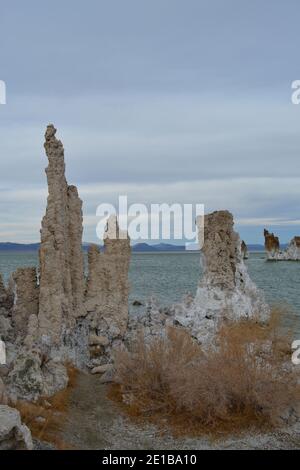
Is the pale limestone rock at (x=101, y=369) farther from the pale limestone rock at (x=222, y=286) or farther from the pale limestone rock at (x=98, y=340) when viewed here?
the pale limestone rock at (x=222, y=286)

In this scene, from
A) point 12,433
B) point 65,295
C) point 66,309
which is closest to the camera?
point 12,433

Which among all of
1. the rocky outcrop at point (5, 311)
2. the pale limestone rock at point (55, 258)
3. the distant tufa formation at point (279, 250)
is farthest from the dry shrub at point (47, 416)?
the distant tufa formation at point (279, 250)

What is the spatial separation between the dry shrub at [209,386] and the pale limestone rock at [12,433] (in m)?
3.77

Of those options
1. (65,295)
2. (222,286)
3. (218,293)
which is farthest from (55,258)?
(222,286)

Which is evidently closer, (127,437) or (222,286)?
(127,437)

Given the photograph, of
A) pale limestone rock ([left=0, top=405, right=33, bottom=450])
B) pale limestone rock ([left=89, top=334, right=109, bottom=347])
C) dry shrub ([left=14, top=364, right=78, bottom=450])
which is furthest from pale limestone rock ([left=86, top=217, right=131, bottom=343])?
pale limestone rock ([left=0, top=405, right=33, bottom=450])

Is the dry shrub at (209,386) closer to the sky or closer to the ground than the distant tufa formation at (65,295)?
closer to the ground

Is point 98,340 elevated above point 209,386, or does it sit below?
above

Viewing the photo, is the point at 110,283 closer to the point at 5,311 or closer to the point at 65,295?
the point at 65,295

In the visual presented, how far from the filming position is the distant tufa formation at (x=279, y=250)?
373ft

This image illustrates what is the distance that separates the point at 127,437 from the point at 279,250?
369 ft

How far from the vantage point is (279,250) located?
120m
